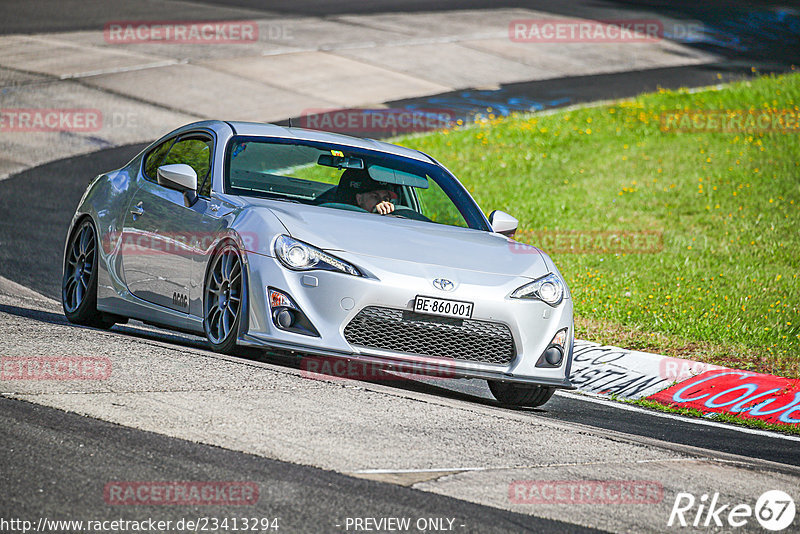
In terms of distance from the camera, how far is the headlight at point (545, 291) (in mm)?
7332

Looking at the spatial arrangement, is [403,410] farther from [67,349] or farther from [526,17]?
[526,17]

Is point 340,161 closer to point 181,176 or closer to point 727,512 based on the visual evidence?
point 181,176

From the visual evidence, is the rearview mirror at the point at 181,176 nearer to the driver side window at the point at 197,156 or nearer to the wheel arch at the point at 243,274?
the driver side window at the point at 197,156

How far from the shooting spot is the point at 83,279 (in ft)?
29.8

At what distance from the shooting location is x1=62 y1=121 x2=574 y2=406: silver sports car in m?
6.91

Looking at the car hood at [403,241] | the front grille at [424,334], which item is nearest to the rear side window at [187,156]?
the car hood at [403,241]

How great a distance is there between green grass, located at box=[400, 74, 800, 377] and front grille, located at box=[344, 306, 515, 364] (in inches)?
155

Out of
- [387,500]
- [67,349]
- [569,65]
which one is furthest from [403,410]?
[569,65]

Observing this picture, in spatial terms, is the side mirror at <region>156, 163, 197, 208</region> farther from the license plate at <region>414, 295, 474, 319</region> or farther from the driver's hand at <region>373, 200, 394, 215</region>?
A: the license plate at <region>414, 295, 474, 319</region>

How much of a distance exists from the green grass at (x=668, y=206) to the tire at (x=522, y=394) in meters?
3.01

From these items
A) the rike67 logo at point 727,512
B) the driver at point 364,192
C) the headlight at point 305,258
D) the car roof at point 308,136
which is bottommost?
the rike67 logo at point 727,512

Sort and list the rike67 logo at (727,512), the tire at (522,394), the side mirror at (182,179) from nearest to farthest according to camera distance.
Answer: the rike67 logo at (727,512), the side mirror at (182,179), the tire at (522,394)

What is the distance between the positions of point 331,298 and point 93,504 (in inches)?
103

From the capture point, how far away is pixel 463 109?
24109 millimetres
